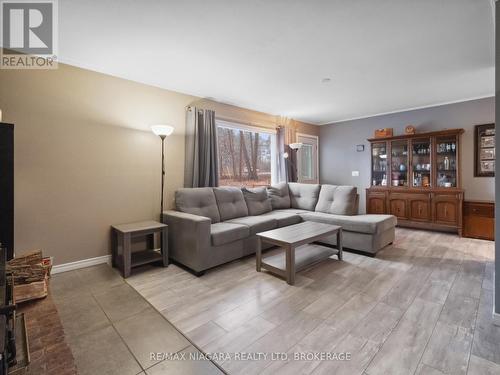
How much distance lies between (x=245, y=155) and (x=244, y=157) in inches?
2.0

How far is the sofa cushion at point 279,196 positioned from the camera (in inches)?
181

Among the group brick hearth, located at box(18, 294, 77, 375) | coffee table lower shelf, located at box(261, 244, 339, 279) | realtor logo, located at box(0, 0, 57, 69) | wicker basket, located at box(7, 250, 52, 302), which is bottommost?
coffee table lower shelf, located at box(261, 244, 339, 279)

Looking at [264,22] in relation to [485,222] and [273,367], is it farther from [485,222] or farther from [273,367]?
[485,222]

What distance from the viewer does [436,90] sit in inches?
154

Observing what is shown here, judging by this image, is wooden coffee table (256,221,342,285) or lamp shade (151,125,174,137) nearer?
wooden coffee table (256,221,342,285)

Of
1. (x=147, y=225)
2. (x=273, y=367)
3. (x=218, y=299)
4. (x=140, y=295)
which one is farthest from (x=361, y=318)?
(x=147, y=225)

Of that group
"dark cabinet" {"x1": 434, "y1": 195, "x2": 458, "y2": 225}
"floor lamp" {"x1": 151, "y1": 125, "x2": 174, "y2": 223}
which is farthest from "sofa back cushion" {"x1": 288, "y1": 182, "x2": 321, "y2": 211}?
"floor lamp" {"x1": 151, "y1": 125, "x2": 174, "y2": 223}

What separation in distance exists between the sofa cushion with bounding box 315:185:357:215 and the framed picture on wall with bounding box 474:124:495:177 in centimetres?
237

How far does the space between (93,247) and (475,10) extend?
4429mm

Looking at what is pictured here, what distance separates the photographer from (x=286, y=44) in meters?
2.47

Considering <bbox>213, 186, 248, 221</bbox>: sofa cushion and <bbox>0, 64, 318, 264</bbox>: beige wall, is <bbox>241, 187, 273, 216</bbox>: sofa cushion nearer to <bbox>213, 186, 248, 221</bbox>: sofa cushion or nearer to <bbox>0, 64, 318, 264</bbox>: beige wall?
<bbox>213, 186, 248, 221</bbox>: sofa cushion

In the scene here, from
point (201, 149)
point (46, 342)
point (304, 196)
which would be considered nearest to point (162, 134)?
point (201, 149)

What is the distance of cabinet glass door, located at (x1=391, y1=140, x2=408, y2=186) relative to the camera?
194 inches

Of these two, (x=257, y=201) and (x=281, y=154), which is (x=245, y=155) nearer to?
(x=281, y=154)
